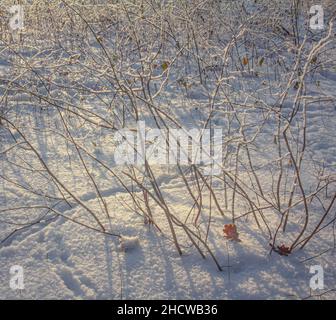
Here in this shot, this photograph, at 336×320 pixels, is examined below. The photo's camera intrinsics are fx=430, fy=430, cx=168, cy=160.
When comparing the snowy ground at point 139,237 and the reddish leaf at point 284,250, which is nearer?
the snowy ground at point 139,237

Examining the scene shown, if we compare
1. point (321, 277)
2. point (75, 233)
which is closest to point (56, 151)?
point (75, 233)

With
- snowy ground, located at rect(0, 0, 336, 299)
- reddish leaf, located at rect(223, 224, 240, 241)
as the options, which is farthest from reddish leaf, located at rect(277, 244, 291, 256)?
reddish leaf, located at rect(223, 224, 240, 241)

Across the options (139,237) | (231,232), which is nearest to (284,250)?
(231,232)

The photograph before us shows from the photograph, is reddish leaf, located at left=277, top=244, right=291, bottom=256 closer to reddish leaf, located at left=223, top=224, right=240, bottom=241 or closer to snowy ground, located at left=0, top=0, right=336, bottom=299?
snowy ground, located at left=0, top=0, right=336, bottom=299

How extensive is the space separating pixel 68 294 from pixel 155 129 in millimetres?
1581

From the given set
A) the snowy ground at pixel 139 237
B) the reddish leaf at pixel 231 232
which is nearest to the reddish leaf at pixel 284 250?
the snowy ground at pixel 139 237

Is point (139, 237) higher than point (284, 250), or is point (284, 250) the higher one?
point (139, 237)

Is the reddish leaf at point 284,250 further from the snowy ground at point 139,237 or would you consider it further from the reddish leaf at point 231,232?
the reddish leaf at point 231,232

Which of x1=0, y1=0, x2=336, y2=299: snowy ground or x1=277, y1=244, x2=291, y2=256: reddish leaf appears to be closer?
x1=0, y1=0, x2=336, y2=299: snowy ground

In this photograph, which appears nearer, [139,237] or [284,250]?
[284,250]

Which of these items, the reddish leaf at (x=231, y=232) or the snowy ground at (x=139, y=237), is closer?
the snowy ground at (x=139, y=237)

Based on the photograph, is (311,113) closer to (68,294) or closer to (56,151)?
(56,151)

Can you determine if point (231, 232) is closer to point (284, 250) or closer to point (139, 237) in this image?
point (284, 250)

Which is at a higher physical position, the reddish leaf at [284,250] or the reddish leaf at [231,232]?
the reddish leaf at [231,232]
